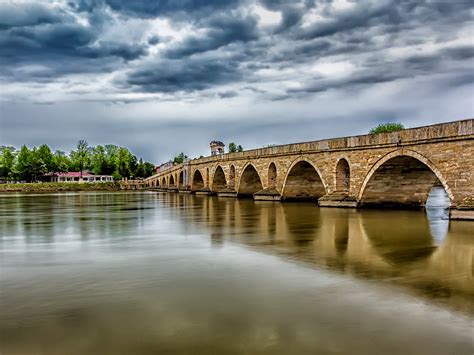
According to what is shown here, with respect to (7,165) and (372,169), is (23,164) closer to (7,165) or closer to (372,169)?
(7,165)

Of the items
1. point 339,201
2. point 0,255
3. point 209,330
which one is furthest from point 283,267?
point 339,201

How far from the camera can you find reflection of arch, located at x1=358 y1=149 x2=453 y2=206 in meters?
17.7

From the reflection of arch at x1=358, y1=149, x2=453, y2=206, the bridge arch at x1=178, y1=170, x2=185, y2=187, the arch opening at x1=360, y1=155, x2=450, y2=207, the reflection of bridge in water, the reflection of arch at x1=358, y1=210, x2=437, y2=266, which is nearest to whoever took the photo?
the reflection of bridge in water

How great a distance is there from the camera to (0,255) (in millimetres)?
9523

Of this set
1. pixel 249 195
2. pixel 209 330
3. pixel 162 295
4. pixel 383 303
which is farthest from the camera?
pixel 249 195

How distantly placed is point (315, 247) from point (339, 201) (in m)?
10.5

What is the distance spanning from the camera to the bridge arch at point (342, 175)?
20.8m

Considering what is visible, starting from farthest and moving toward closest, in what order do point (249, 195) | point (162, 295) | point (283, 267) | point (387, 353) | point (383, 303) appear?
point (249, 195) → point (283, 267) → point (162, 295) → point (383, 303) → point (387, 353)

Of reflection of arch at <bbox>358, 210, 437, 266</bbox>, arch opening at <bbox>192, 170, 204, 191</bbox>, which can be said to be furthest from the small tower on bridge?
reflection of arch at <bbox>358, 210, 437, 266</bbox>

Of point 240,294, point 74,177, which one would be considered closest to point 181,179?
point 74,177

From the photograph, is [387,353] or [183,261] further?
[183,261]

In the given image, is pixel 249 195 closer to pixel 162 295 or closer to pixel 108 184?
pixel 162 295

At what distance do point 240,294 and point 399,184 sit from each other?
14964 mm

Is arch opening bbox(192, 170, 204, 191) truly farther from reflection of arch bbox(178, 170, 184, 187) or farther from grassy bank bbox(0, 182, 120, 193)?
grassy bank bbox(0, 182, 120, 193)
